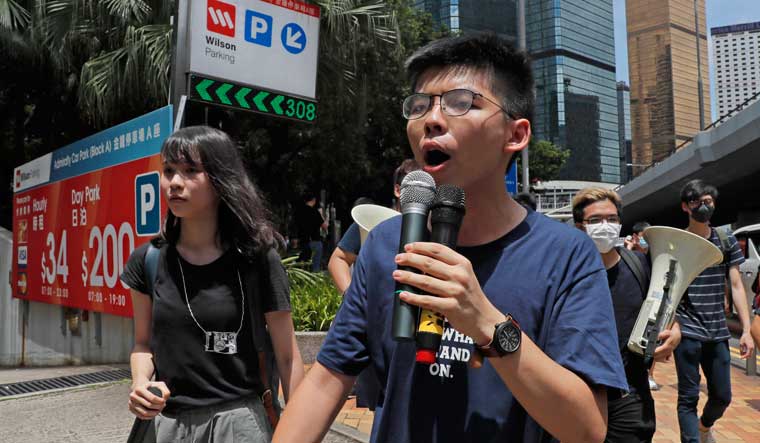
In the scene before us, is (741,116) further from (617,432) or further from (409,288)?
(409,288)

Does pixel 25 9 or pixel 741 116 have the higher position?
pixel 25 9

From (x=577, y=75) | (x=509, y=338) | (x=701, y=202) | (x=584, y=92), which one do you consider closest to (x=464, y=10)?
(x=701, y=202)

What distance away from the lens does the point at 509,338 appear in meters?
1.09

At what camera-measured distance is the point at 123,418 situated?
559 centimetres

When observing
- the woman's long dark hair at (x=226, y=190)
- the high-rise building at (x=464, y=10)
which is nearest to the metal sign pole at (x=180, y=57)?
the woman's long dark hair at (x=226, y=190)

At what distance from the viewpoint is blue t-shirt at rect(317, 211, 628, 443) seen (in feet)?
4.04

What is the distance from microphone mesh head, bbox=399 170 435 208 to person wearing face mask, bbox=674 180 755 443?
11.8 feet

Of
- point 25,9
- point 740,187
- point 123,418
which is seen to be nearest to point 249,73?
point 123,418

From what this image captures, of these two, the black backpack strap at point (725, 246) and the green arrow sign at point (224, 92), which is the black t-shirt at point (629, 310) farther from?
the green arrow sign at point (224, 92)

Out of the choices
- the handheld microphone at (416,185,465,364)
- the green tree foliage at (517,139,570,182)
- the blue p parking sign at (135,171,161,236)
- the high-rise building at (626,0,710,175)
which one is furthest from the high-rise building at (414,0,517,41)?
the handheld microphone at (416,185,465,364)

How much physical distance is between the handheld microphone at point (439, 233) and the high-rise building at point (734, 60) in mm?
63336

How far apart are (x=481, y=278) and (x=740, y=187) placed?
80.9ft

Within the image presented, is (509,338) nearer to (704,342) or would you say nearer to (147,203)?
(704,342)

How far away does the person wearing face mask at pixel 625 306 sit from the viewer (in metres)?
3.07
